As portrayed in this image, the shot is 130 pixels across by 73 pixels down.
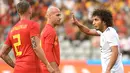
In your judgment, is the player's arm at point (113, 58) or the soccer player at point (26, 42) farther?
the player's arm at point (113, 58)

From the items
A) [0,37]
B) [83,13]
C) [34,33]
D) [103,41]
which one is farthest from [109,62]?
[83,13]

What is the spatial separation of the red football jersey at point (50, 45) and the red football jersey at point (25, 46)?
0.98 metres

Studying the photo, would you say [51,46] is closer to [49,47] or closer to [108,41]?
[49,47]

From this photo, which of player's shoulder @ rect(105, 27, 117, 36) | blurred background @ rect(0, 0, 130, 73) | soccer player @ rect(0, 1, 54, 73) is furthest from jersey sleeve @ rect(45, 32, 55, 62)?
blurred background @ rect(0, 0, 130, 73)

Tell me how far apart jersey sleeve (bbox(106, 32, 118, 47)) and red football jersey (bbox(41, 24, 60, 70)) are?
1276 mm

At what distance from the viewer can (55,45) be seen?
9414 mm

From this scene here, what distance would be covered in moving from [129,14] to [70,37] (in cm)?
291

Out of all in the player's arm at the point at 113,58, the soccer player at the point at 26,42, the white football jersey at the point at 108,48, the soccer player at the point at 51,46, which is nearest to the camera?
the soccer player at the point at 26,42

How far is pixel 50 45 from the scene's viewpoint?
9328 millimetres

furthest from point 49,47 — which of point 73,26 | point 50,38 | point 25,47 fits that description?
point 73,26

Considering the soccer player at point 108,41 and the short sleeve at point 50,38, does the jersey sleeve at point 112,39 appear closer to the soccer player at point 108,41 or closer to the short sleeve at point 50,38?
the soccer player at point 108,41

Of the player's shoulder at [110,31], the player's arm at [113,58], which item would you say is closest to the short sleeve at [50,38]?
Result: the player's shoulder at [110,31]

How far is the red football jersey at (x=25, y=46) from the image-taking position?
8.15 meters

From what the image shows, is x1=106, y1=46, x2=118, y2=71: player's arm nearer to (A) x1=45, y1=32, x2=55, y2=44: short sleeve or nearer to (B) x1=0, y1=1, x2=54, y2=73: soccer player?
(B) x1=0, y1=1, x2=54, y2=73: soccer player
